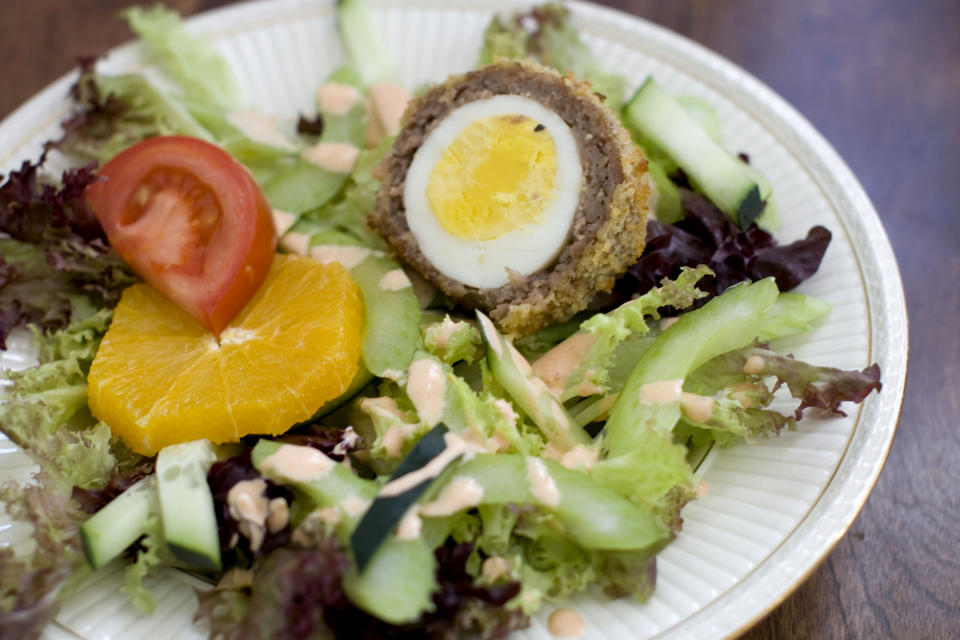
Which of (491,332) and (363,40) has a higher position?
(363,40)

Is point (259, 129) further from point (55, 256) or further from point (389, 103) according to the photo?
point (55, 256)

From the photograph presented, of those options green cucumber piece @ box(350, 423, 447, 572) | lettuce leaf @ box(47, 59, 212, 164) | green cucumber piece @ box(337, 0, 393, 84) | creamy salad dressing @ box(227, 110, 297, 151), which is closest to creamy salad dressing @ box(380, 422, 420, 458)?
green cucumber piece @ box(350, 423, 447, 572)

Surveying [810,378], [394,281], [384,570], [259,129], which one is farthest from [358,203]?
[810,378]

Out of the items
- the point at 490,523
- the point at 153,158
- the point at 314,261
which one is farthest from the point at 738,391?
the point at 153,158

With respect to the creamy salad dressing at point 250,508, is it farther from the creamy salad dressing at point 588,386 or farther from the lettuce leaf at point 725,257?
the lettuce leaf at point 725,257

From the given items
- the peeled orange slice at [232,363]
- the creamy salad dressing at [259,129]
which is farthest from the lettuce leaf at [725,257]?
the creamy salad dressing at [259,129]

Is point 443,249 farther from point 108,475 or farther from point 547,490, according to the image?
point 108,475
